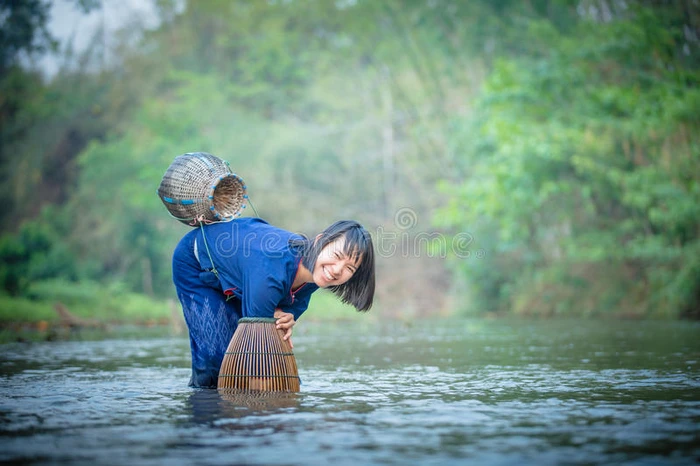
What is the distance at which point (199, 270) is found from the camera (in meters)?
5.59

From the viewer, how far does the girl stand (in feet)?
16.6

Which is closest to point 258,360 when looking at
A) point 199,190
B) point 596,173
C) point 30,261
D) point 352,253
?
point 352,253

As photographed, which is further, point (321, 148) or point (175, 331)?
point (321, 148)

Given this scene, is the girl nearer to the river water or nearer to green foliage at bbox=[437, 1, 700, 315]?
the river water

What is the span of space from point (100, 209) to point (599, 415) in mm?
23257

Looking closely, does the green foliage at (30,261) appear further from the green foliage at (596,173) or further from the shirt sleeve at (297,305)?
the shirt sleeve at (297,305)

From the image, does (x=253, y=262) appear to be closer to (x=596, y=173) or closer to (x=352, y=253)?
(x=352, y=253)

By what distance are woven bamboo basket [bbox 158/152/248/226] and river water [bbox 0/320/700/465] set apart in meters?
1.18

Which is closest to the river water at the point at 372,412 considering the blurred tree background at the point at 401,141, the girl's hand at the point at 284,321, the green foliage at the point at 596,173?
the girl's hand at the point at 284,321

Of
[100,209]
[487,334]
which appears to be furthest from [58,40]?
[487,334]

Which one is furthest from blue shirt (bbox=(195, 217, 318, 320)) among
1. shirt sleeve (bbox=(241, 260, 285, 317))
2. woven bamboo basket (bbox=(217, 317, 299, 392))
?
Answer: woven bamboo basket (bbox=(217, 317, 299, 392))

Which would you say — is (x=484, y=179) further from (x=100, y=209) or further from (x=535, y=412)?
(x=535, y=412)

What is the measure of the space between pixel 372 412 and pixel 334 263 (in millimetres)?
1030

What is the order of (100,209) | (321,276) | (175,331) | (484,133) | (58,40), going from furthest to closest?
(100,209)
(58,40)
(484,133)
(175,331)
(321,276)
